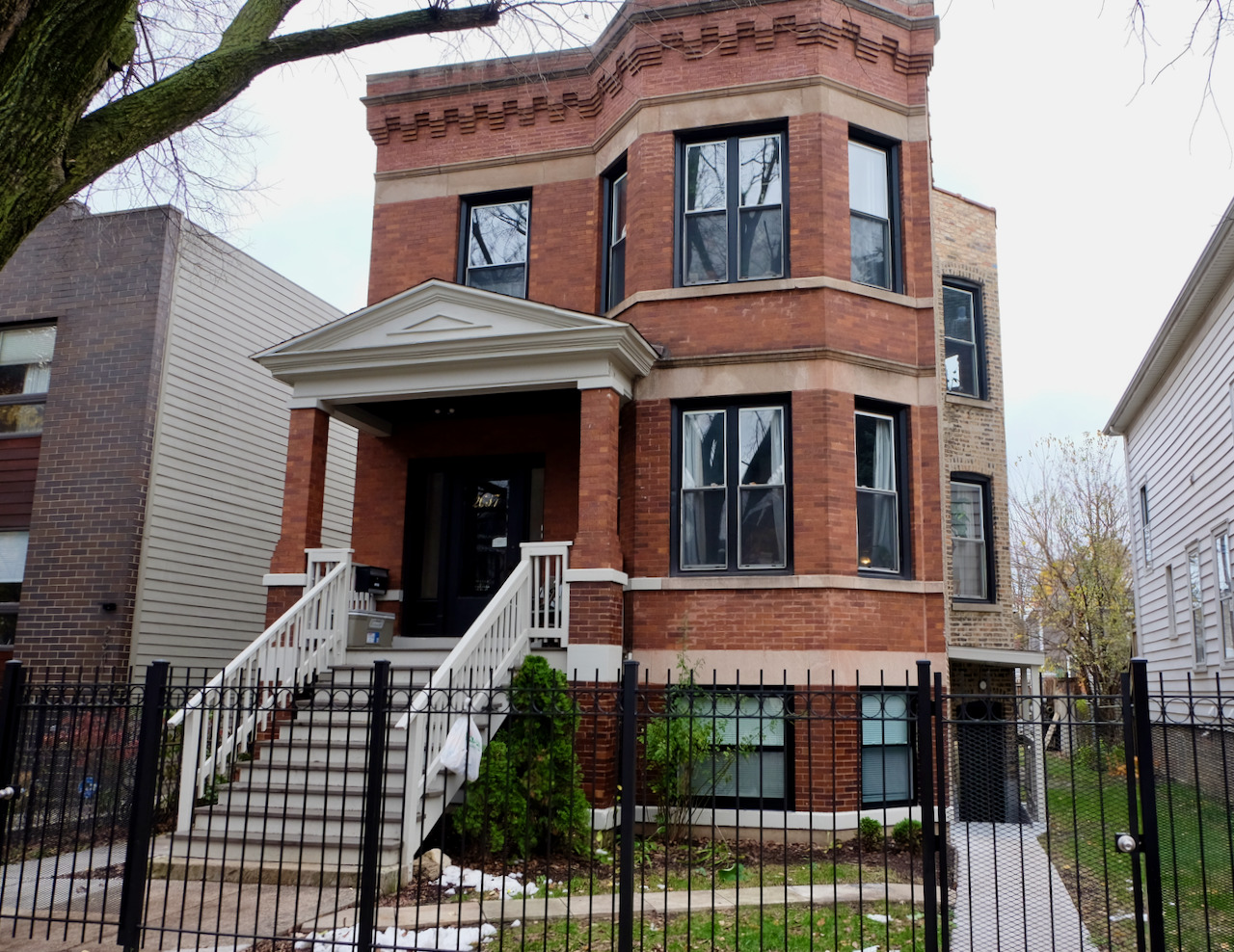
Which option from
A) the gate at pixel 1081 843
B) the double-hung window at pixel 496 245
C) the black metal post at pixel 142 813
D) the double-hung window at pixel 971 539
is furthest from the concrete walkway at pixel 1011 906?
the double-hung window at pixel 496 245

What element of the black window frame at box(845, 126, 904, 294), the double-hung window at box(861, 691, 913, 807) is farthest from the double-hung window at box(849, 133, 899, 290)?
the double-hung window at box(861, 691, 913, 807)

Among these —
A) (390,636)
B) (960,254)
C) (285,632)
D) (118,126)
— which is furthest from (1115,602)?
(118,126)

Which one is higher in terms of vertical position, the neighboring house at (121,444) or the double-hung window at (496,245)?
the double-hung window at (496,245)

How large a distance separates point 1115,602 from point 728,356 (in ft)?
62.2

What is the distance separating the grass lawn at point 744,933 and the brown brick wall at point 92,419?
884 cm

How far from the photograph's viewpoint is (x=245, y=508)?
16.2 meters

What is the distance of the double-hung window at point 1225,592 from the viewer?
14562 millimetres

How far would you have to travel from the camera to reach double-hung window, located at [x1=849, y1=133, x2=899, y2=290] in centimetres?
1238

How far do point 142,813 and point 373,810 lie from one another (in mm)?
1583

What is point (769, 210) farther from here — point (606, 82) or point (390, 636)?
point (390, 636)

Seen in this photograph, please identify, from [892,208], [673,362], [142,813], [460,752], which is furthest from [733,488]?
[142,813]

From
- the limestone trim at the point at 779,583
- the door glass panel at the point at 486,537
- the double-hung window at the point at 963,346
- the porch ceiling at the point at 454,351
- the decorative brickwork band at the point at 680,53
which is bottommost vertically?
the limestone trim at the point at 779,583

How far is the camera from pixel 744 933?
7.11 meters

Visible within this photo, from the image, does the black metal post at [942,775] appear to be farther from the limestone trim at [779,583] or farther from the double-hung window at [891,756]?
the double-hung window at [891,756]
